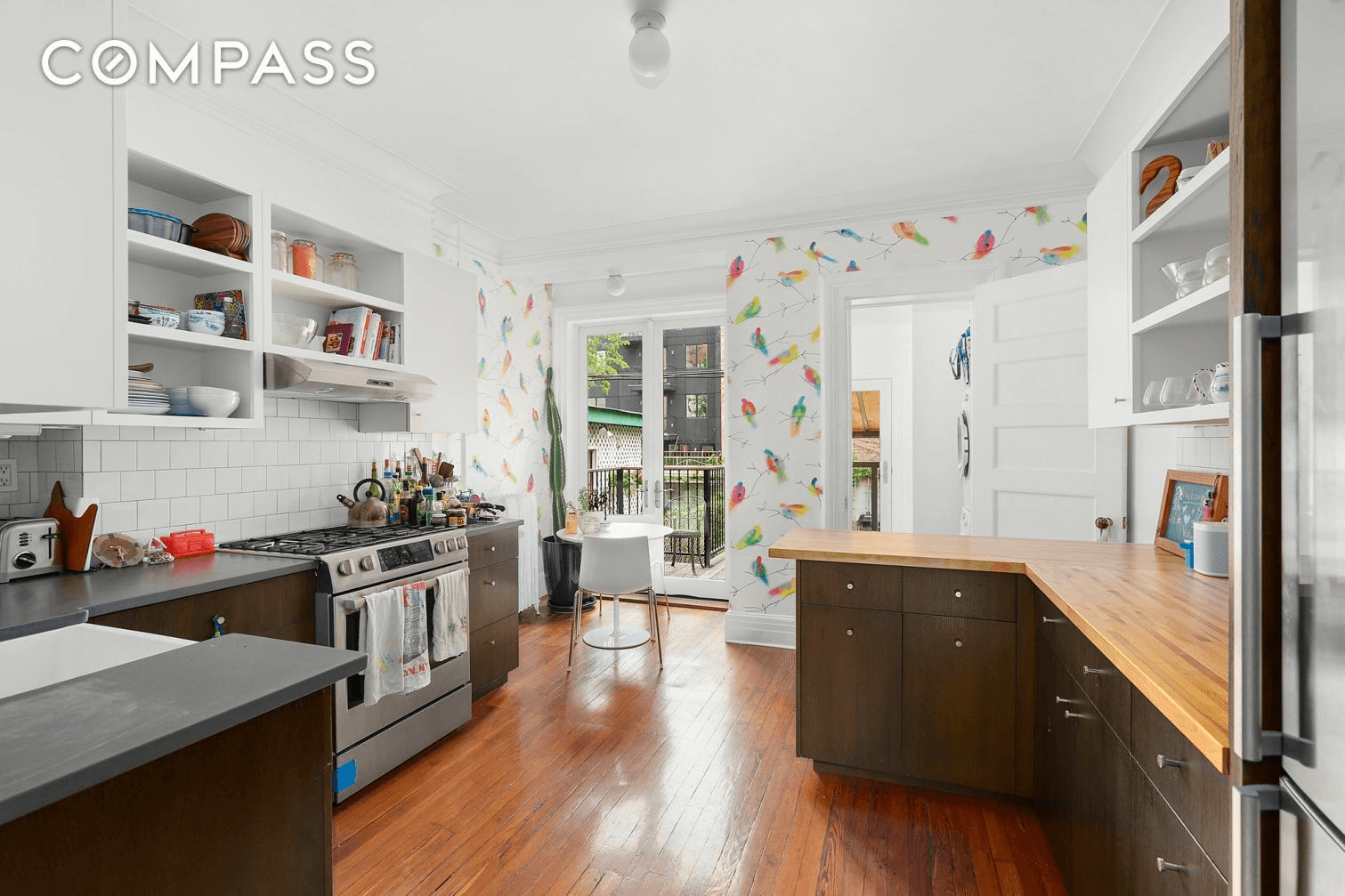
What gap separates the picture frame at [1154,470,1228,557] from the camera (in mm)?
2154

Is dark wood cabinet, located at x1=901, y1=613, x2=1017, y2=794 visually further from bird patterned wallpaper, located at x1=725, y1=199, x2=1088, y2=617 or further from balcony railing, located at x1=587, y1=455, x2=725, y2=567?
balcony railing, located at x1=587, y1=455, x2=725, y2=567

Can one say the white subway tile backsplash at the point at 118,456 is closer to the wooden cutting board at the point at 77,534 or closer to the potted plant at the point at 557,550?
the wooden cutting board at the point at 77,534

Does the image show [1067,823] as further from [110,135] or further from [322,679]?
[110,135]

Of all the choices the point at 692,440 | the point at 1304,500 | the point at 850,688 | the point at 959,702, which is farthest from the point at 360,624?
the point at 692,440

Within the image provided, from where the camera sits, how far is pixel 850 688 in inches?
97.6

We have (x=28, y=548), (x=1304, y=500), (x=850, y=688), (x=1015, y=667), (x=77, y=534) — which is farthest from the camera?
(x=850, y=688)

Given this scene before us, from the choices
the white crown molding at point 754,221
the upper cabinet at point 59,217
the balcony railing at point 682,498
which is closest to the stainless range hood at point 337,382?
the upper cabinet at point 59,217

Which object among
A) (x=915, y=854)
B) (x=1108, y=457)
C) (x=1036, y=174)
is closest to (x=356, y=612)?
(x=915, y=854)

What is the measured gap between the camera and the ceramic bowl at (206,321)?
96.3 inches

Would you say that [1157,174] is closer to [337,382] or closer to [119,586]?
[337,382]

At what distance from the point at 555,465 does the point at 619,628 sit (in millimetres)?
1610

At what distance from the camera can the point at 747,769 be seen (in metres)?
2.64

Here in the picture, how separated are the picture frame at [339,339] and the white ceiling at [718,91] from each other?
2.85 feet

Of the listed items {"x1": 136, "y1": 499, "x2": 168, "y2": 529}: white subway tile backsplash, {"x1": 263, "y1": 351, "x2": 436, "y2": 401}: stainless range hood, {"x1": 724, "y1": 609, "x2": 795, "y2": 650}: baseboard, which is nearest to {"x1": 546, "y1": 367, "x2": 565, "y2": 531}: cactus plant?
{"x1": 724, "y1": 609, "x2": 795, "y2": 650}: baseboard
